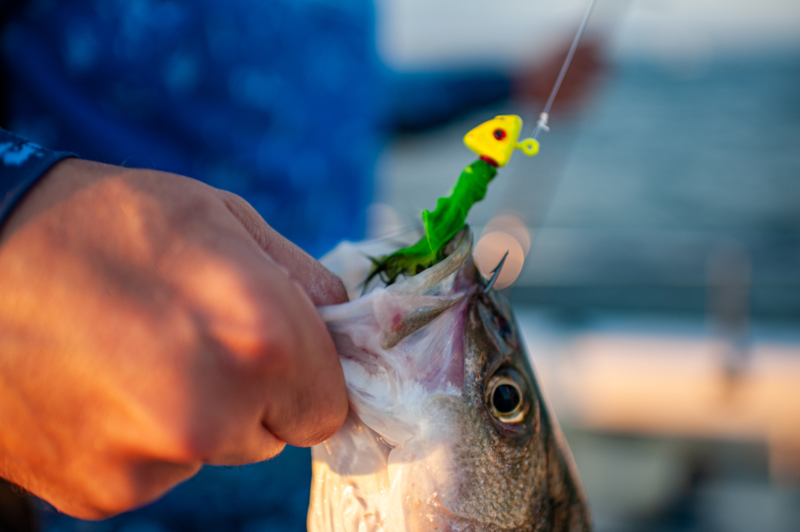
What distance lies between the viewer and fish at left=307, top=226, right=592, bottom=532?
89 cm

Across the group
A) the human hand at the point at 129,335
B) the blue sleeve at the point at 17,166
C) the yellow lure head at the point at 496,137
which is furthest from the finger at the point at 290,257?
the yellow lure head at the point at 496,137

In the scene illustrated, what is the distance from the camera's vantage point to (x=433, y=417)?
97 cm

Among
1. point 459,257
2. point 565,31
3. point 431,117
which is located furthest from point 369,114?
point 565,31

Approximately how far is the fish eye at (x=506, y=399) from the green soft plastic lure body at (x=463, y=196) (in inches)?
11.9

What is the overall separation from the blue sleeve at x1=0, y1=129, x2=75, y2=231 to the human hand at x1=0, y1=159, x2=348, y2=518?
0.01 metres

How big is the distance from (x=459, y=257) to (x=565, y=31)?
3152mm

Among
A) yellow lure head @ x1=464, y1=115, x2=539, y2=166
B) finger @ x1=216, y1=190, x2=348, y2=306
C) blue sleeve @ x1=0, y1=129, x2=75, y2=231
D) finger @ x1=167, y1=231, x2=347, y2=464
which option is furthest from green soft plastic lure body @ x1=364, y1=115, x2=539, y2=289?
blue sleeve @ x1=0, y1=129, x2=75, y2=231

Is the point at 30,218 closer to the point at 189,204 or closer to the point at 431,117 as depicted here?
the point at 189,204

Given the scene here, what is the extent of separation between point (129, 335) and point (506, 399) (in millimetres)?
745

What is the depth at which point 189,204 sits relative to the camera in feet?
2.05

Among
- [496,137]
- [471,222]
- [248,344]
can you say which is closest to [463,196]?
[496,137]

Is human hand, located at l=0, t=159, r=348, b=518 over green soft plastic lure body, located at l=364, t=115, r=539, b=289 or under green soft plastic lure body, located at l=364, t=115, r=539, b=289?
under

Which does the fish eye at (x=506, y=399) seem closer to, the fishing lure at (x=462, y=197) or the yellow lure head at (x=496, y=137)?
the fishing lure at (x=462, y=197)

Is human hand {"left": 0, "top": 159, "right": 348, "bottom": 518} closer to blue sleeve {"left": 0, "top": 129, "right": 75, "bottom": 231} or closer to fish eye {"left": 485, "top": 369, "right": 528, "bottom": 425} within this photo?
blue sleeve {"left": 0, "top": 129, "right": 75, "bottom": 231}
